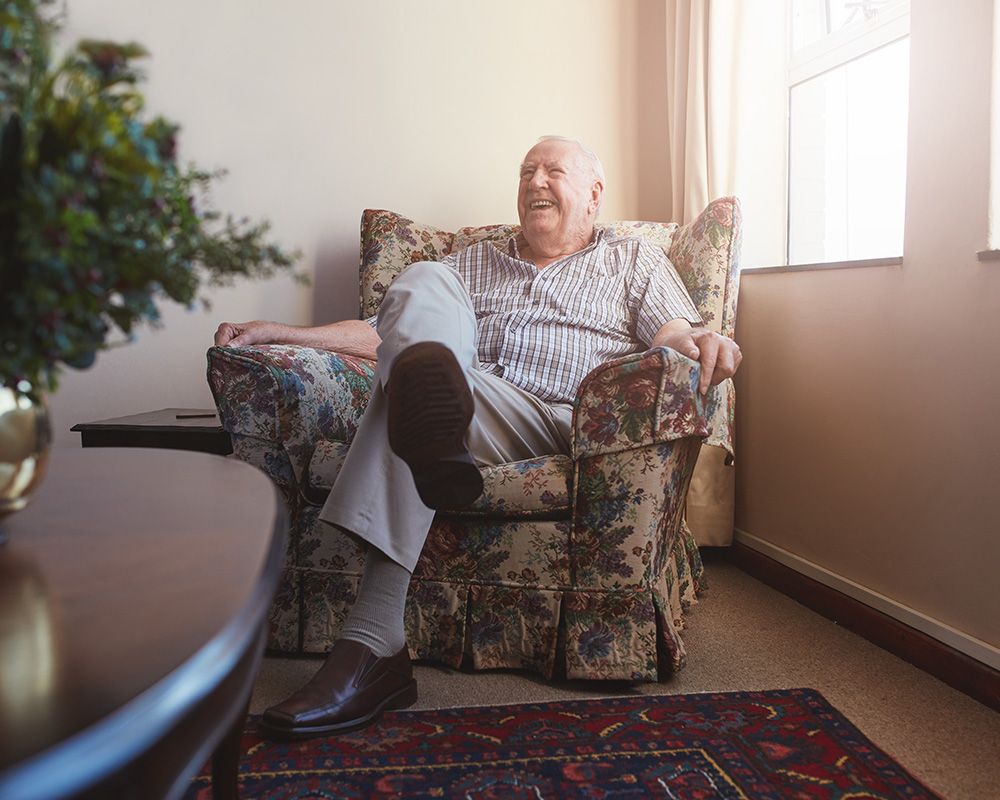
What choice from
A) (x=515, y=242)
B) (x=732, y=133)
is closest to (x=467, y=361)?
(x=515, y=242)

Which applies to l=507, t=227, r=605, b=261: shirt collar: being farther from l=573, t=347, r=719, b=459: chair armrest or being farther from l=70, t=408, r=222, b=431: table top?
Result: l=70, t=408, r=222, b=431: table top

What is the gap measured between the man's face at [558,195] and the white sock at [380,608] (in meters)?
1.12

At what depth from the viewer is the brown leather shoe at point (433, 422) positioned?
141cm

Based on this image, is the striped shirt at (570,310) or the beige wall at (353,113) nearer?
the striped shirt at (570,310)

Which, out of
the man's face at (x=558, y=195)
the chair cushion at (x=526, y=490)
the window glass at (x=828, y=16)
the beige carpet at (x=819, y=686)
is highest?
the window glass at (x=828, y=16)

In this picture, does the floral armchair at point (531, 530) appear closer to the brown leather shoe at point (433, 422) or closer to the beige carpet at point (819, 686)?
the beige carpet at point (819, 686)

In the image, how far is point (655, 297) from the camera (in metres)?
2.19

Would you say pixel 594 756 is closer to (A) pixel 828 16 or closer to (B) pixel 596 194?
(B) pixel 596 194

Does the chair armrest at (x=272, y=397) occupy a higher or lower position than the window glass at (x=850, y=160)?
lower

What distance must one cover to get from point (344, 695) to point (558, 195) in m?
1.43

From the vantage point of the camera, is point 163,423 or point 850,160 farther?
point 850,160

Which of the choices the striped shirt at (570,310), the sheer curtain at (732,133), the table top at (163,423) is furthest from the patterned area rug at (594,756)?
the sheer curtain at (732,133)

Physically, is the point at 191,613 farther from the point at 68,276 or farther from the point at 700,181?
the point at 700,181

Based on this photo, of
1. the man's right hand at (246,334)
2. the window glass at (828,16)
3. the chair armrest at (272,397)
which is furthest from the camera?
the window glass at (828,16)
